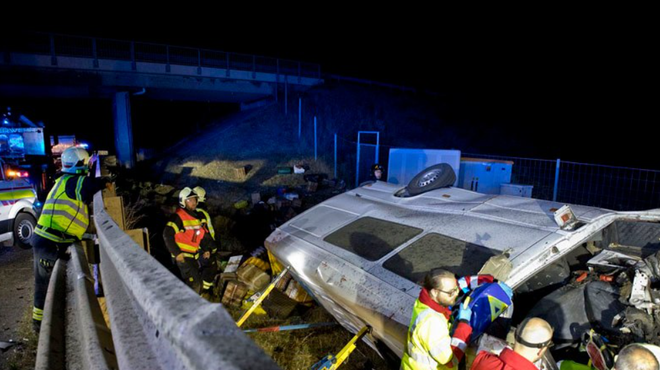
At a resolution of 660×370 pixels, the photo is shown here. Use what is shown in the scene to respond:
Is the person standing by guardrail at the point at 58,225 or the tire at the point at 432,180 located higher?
the tire at the point at 432,180

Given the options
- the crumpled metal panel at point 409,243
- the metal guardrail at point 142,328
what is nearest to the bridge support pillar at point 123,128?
the crumpled metal panel at point 409,243

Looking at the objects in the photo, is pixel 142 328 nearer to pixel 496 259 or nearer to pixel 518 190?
pixel 496 259

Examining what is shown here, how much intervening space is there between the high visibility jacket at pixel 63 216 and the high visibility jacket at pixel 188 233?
1.56 meters

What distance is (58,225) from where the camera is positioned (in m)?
3.41

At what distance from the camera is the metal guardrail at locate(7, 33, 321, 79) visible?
1603 centimetres

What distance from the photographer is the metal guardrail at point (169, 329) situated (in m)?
0.63

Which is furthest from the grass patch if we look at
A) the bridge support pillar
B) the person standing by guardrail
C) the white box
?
the bridge support pillar

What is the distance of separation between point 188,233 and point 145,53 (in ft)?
56.0

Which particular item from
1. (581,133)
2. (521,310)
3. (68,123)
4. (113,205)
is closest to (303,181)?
(113,205)

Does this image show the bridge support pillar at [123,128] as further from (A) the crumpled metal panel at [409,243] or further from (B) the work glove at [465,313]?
(B) the work glove at [465,313]

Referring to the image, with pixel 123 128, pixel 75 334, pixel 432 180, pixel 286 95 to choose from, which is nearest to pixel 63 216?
pixel 75 334

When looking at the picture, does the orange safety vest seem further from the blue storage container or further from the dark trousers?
the blue storage container

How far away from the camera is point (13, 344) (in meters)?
3.72

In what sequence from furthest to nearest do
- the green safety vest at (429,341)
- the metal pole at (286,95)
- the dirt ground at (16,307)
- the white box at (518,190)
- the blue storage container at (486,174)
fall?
the metal pole at (286,95) → the blue storage container at (486,174) → the white box at (518,190) → the dirt ground at (16,307) → the green safety vest at (429,341)
